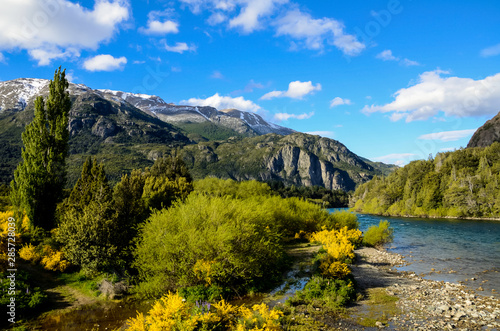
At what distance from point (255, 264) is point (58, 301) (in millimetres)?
12827

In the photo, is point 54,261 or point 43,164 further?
point 43,164

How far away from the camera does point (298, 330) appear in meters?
13.3

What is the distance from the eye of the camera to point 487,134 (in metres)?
175

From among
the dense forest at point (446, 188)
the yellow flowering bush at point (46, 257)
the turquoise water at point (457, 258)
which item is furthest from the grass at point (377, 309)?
the dense forest at point (446, 188)

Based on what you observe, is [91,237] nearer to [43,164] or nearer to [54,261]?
[54,261]

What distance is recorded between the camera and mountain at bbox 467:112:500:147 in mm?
169188

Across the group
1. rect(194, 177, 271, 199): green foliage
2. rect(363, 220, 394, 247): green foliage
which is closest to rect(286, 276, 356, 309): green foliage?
rect(363, 220, 394, 247): green foliage

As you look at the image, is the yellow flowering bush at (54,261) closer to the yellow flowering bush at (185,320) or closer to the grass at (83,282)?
the grass at (83,282)

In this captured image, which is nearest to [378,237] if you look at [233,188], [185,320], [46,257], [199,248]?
[233,188]

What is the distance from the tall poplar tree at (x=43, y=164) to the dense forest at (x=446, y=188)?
104 meters

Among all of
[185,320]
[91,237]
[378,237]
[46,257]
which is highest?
[91,237]

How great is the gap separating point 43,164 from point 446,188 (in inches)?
4528

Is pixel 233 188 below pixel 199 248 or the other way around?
the other way around

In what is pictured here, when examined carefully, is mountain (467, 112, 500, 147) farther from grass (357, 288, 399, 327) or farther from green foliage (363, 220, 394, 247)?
grass (357, 288, 399, 327)
